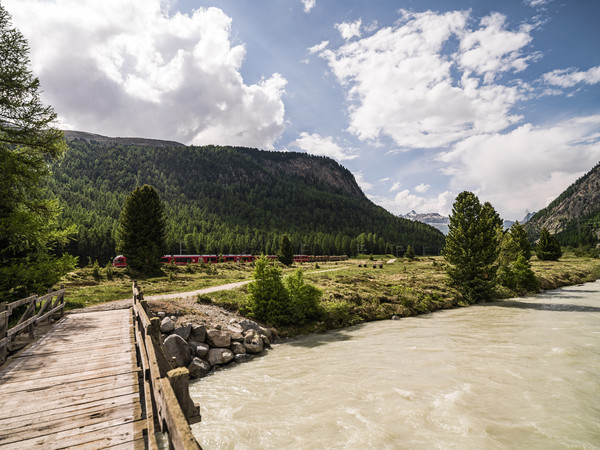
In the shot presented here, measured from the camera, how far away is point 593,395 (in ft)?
34.4

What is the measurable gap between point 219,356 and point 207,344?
1.29m

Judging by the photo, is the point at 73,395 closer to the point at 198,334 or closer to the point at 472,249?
the point at 198,334

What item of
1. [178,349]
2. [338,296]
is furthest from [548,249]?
[178,349]

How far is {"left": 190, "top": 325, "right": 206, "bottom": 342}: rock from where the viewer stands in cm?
1595

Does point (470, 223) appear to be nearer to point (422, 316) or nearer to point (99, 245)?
point (422, 316)

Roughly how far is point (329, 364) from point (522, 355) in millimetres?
9788

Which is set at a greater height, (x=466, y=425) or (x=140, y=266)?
(x=140, y=266)

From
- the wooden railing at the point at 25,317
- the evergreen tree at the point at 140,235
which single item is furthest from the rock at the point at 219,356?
the evergreen tree at the point at 140,235

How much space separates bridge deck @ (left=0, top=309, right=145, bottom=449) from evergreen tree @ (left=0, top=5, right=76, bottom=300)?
632 cm

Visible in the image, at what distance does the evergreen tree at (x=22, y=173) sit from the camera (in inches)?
568

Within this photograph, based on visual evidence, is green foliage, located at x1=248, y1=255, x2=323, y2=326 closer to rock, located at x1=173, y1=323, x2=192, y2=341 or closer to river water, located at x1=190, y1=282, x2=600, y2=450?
river water, located at x1=190, y1=282, x2=600, y2=450

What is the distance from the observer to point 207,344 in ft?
52.6

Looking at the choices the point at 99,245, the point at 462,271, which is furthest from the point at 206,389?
the point at 99,245

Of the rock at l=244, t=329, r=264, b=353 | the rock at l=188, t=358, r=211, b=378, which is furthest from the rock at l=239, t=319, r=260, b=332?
the rock at l=188, t=358, r=211, b=378
